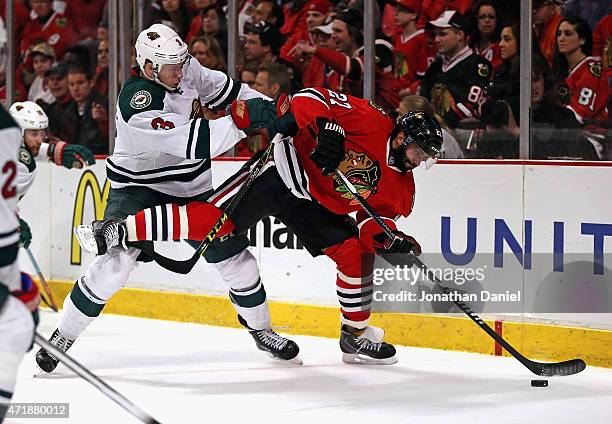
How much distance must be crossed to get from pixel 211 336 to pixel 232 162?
827 millimetres

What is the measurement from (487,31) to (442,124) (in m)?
0.42

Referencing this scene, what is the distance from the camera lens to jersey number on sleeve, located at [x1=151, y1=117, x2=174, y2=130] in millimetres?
3809

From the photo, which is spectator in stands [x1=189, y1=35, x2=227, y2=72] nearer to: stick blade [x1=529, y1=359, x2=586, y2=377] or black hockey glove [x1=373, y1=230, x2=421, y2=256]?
black hockey glove [x1=373, y1=230, x2=421, y2=256]

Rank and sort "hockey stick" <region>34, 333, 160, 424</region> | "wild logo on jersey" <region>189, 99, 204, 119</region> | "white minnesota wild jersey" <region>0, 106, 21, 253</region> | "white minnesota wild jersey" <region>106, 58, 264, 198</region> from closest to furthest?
1. "white minnesota wild jersey" <region>0, 106, 21, 253</region>
2. "hockey stick" <region>34, 333, 160, 424</region>
3. "white minnesota wild jersey" <region>106, 58, 264, 198</region>
4. "wild logo on jersey" <region>189, 99, 204, 119</region>

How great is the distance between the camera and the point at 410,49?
4.85 metres

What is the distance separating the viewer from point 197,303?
5.39 metres

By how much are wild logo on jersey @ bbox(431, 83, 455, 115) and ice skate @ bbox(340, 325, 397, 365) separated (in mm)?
997

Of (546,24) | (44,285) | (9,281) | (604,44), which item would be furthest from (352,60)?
(9,281)

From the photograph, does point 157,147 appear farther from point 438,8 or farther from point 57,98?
point 57,98

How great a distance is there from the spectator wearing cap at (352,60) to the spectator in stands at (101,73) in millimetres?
1186

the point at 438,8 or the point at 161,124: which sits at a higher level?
the point at 438,8

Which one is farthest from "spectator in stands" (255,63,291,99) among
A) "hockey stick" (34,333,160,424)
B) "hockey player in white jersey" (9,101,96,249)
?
"hockey stick" (34,333,160,424)

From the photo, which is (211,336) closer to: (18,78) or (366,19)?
(366,19)

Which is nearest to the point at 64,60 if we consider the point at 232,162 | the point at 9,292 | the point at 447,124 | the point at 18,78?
the point at 18,78
